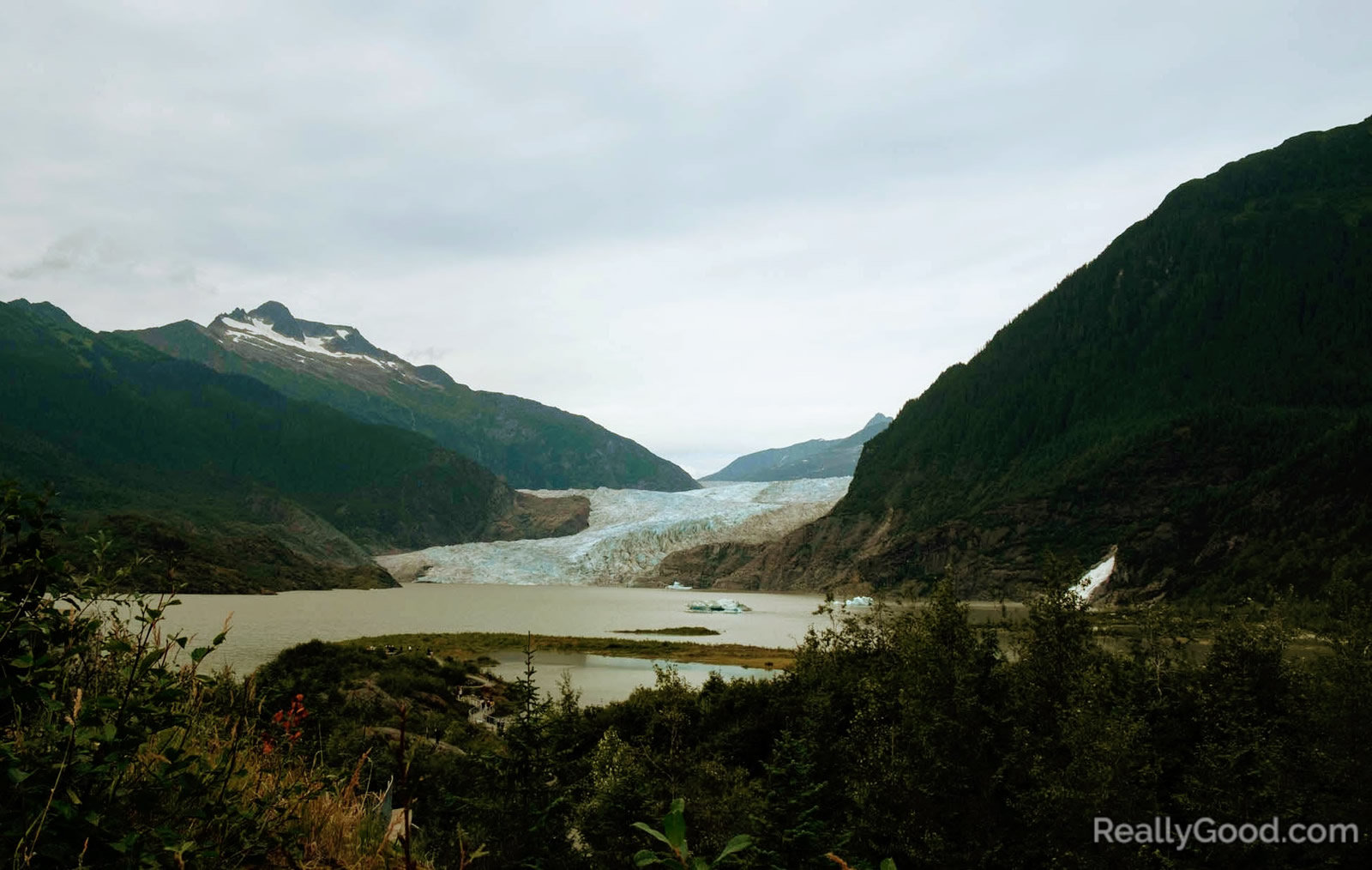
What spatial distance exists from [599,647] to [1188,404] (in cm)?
12134

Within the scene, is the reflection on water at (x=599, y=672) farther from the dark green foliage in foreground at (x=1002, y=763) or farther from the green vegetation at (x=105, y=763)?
the green vegetation at (x=105, y=763)

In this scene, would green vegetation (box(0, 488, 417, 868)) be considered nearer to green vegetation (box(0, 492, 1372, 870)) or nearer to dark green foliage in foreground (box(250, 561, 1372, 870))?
green vegetation (box(0, 492, 1372, 870))

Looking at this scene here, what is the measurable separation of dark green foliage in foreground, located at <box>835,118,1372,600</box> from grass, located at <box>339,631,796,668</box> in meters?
60.5

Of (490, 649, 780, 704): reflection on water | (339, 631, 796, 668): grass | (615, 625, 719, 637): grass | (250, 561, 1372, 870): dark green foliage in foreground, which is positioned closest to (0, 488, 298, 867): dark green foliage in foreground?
(250, 561, 1372, 870): dark green foliage in foreground

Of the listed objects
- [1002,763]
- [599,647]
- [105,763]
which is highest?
[105,763]

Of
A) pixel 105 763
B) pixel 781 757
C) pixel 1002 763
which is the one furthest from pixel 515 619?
pixel 105 763

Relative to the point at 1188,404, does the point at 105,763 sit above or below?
below

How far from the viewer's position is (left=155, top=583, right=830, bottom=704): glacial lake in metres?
46.4

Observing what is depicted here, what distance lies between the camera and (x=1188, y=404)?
136750 millimetres

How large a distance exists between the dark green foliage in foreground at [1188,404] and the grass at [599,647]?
60.5 m

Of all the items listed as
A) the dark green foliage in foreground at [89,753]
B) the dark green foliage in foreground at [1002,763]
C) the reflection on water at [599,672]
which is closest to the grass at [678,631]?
the reflection on water at [599,672]

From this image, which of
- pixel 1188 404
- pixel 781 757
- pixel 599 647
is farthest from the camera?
pixel 1188 404

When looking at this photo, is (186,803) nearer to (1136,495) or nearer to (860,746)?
(860,746)

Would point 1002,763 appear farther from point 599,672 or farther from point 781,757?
point 599,672
